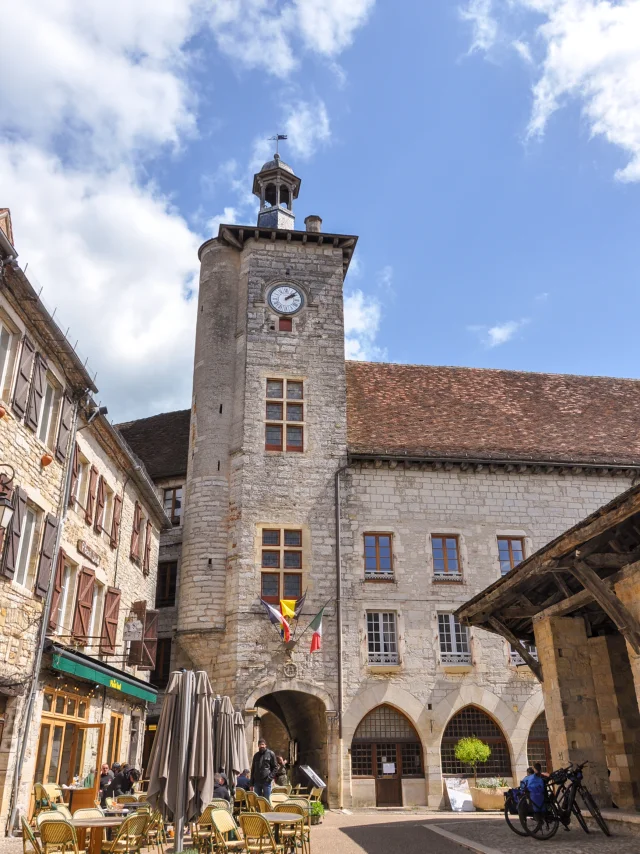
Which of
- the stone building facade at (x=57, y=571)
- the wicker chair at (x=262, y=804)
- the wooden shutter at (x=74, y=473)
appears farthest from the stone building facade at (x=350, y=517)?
the wicker chair at (x=262, y=804)

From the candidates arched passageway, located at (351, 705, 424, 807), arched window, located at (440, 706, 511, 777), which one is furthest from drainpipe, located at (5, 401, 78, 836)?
arched window, located at (440, 706, 511, 777)

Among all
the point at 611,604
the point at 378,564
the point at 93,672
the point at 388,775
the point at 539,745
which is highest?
the point at 378,564

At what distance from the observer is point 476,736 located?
57.5ft

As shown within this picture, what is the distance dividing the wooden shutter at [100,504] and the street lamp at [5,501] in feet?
13.7

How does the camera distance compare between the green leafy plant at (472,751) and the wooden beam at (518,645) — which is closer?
the wooden beam at (518,645)

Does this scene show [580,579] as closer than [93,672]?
Yes

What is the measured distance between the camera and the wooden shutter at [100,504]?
47.5 ft

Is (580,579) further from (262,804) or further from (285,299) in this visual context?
(285,299)

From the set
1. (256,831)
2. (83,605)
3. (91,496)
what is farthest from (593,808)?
(91,496)

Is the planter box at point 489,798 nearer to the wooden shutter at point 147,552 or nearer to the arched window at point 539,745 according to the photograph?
the arched window at point 539,745

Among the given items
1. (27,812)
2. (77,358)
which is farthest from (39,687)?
(77,358)

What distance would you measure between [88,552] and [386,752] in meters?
8.61

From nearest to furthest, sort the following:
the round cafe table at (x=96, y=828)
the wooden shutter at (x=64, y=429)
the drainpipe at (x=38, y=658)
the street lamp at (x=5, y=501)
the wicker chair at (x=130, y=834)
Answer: the wicker chair at (x=130, y=834)
the round cafe table at (x=96, y=828)
the street lamp at (x=5, y=501)
the drainpipe at (x=38, y=658)
the wooden shutter at (x=64, y=429)

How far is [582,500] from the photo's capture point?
1998 cm
